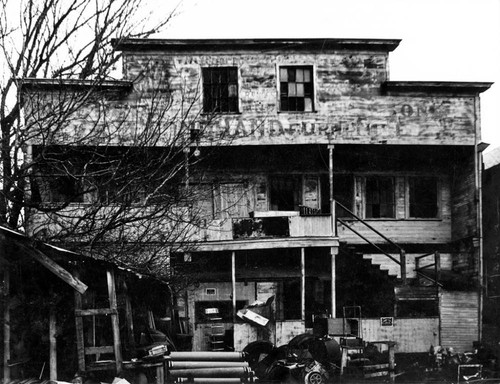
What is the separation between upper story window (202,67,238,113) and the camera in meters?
24.6

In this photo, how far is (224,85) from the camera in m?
24.7

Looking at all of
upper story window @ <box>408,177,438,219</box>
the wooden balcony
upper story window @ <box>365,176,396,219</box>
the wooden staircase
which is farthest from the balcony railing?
upper story window @ <box>408,177,438,219</box>

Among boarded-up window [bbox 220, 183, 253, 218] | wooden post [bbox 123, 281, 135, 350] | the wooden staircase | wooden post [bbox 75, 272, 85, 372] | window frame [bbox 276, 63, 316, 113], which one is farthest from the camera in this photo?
boarded-up window [bbox 220, 183, 253, 218]

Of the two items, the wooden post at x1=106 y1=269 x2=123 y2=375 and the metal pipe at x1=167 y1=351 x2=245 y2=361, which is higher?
the wooden post at x1=106 y1=269 x2=123 y2=375

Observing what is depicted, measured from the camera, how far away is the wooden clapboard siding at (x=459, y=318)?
20688 mm

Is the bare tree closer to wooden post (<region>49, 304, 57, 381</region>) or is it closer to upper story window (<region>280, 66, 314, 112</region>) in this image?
wooden post (<region>49, 304, 57, 381</region>)

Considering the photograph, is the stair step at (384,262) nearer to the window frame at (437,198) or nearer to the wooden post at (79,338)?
the window frame at (437,198)

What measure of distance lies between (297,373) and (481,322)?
964 centimetres

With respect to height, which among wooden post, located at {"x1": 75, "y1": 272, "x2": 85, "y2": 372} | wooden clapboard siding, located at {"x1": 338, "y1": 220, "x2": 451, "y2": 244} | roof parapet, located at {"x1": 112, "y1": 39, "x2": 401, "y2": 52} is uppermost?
roof parapet, located at {"x1": 112, "y1": 39, "x2": 401, "y2": 52}

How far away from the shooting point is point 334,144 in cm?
2395

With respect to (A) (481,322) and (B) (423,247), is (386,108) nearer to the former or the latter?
(B) (423,247)

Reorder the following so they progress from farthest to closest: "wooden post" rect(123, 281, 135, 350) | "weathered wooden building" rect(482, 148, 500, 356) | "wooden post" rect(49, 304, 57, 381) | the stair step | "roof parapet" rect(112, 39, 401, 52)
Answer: the stair step → "roof parapet" rect(112, 39, 401, 52) → "weathered wooden building" rect(482, 148, 500, 356) → "wooden post" rect(123, 281, 135, 350) → "wooden post" rect(49, 304, 57, 381)

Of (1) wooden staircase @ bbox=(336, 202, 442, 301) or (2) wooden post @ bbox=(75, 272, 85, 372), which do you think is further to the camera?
(1) wooden staircase @ bbox=(336, 202, 442, 301)

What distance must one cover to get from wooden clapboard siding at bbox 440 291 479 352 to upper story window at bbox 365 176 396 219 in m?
5.58
